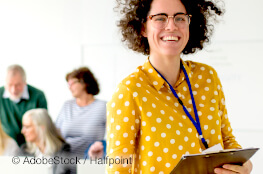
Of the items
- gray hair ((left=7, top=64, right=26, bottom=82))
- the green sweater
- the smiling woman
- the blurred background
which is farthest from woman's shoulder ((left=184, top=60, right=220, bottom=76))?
gray hair ((left=7, top=64, right=26, bottom=82))

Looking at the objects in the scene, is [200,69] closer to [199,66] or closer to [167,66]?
[199,66]

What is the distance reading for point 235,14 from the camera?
346 cm

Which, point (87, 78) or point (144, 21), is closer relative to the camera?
point (144, 21)

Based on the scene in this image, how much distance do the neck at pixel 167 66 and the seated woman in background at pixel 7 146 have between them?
10.3 ft

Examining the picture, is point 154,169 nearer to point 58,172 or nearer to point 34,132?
point 58,172

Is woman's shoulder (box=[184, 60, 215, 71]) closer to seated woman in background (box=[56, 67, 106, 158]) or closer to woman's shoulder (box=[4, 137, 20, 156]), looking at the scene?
seated woman in background (box=[56, 67, 106, 158])

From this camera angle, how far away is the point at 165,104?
4.07ft

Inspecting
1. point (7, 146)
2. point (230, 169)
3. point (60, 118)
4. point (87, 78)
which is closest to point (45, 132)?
point (60, 118)

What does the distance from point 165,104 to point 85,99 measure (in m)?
2.62

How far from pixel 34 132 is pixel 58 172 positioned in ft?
1.96

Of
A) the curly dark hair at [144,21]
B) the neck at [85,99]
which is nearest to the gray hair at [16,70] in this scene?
the neck at [85,99]

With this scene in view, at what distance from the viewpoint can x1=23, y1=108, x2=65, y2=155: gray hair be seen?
3715mm

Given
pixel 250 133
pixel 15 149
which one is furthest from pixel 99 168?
pixel 250 133

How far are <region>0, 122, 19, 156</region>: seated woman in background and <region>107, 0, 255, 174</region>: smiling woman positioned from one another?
10.1 feet
